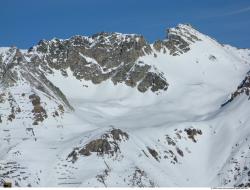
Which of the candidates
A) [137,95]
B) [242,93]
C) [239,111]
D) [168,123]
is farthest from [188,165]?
[137,95]

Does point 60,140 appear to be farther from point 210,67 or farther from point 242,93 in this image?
point 210,67

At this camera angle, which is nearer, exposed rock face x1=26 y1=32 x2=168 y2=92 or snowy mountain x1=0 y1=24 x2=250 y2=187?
snowy mountain x1=0 y1=24 x2=250 y2=187

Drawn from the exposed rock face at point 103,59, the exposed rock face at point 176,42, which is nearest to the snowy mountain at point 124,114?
the exposed rock face at point 103,59

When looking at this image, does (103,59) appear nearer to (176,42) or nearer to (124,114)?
(176,42)

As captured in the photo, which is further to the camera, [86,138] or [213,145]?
[213,145]

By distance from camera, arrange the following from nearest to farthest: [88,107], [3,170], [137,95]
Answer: [3,170], [88,107], [137,95]

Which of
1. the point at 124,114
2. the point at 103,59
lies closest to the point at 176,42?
the point at 103,59

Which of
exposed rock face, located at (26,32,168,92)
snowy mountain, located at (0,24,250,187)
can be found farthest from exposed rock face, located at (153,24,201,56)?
exposed rock face, located at (26,32,168,92)

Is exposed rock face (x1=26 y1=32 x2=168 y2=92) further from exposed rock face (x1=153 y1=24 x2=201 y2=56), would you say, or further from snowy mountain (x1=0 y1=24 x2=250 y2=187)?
exposed rock face (x1=153 y1=24 x2=201 y2=56)
